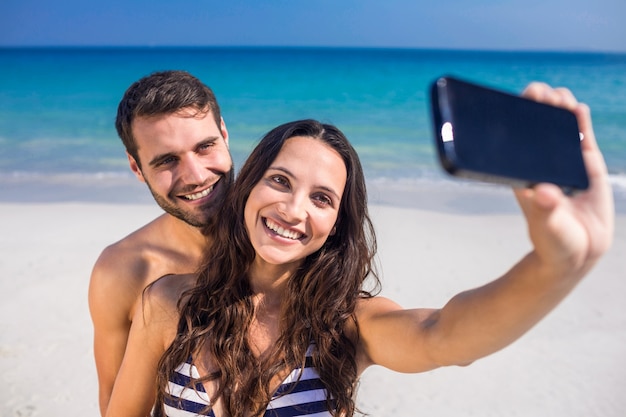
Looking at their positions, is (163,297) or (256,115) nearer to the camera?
(163,297)

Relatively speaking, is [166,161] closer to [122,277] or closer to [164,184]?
[164,184]

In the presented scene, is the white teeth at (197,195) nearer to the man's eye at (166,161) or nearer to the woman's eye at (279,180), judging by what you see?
the man's eye at (166,161)

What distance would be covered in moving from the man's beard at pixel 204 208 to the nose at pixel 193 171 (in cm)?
11

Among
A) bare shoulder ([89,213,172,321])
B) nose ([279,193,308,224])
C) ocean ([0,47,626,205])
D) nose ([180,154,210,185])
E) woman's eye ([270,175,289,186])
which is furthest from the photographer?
ocean ([0,47,626,205])

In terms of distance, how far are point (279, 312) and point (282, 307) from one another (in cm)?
5

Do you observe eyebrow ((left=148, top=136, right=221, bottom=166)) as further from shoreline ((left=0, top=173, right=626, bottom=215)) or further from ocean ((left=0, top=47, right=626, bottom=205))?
shoreline ((left=0, top=173, right=626, bottom=215))

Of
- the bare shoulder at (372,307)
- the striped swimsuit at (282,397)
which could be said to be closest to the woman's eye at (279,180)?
the bare shoulder at (372,307)

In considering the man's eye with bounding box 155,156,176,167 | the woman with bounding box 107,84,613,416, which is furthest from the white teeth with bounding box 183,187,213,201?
the woman with bounding box 107,84,613,416

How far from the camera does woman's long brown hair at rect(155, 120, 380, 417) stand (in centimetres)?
226

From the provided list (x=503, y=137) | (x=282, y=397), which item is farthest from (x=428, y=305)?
(x=503, y=137)

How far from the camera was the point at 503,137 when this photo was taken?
1.24m

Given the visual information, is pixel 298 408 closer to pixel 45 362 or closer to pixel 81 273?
pixel 45 362

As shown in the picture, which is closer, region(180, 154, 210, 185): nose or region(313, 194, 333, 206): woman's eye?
region(313, 194, 333, 206): woman's eye

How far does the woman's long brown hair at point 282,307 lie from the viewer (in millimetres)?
2260
